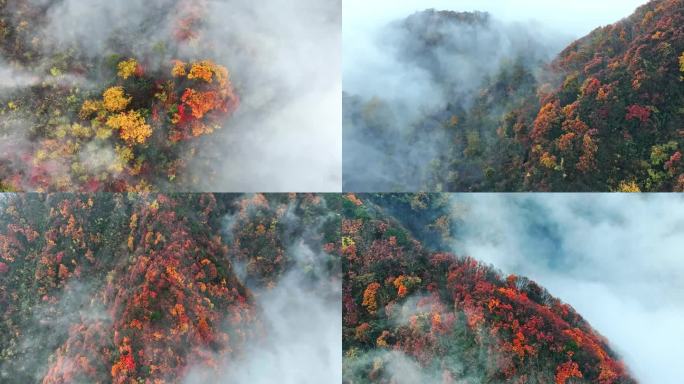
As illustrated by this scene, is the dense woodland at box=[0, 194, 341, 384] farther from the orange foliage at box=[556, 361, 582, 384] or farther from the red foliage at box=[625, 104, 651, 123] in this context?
the red foliage at box=[625, 104, 651, 123]

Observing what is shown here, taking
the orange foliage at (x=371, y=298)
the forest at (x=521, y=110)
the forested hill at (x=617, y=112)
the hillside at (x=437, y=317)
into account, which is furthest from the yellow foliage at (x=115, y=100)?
the forested hill at (x=617, y=112)

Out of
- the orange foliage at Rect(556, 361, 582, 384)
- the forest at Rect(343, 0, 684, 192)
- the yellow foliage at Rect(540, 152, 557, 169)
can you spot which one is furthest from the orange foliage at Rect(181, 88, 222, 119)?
the orange foliage at Rect(556, 361, 582, 384)

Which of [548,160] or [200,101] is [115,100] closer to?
[200,101]

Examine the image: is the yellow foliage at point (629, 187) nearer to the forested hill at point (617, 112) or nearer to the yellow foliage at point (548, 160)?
the forested hill at point (617, 112)

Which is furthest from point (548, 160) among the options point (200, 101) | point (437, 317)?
point (200, 101)

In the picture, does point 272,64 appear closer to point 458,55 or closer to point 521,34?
point 458,55
